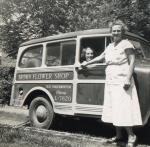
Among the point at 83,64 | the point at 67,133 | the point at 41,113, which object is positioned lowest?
the point at 67,133

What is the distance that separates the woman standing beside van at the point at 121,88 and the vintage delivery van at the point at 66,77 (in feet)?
1.06

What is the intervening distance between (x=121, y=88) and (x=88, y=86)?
1.36 metres

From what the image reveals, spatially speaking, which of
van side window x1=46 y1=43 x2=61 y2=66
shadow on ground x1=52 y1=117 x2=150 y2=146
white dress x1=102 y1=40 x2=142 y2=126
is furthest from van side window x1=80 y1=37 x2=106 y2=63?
shadow on ground x1=52 y1=117 x2=150 y2=146

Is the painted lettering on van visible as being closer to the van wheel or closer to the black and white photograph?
the black and white photograph

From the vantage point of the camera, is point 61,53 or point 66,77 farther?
point 61,53

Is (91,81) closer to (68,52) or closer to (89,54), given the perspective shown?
(89,54)

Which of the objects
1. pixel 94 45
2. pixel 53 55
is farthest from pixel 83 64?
pixel 53 55

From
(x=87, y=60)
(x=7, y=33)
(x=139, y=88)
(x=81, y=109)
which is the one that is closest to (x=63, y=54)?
(x=87, y=60)

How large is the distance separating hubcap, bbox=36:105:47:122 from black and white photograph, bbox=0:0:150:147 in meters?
0.02

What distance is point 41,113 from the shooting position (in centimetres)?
920

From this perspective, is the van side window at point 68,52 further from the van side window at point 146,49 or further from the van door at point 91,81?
the van side window at point 146,49

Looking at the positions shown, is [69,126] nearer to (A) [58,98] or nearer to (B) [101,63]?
(A) [58,98]

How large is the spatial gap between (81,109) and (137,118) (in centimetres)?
173

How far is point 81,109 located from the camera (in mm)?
8102
